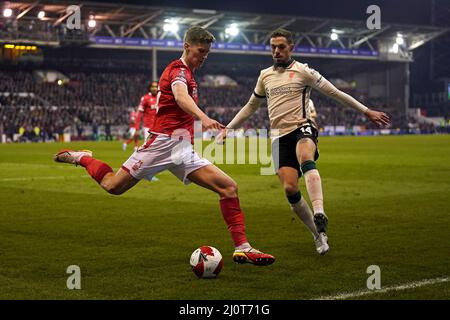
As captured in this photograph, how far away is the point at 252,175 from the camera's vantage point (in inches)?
771

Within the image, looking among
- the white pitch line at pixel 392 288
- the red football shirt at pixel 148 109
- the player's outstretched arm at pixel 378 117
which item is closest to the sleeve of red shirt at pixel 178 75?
the player's outstretched arm at pixel 378 117

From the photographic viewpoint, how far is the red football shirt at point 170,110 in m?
7.19

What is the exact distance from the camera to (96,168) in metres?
7.93

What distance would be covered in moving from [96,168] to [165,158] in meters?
1.02

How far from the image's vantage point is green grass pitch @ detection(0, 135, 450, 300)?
6184 millimetres

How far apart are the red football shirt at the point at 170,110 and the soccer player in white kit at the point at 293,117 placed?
0.98 meters

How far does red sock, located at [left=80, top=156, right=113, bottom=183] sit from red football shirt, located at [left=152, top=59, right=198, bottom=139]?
2.77ft

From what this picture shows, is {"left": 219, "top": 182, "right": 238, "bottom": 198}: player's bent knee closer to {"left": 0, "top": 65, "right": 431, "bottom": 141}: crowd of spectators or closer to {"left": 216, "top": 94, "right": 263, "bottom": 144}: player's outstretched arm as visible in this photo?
{"left": 216, "top": 94, "right": 263, "bottom": 144}: player's outstretched arm

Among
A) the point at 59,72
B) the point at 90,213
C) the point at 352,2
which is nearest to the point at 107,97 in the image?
Result: the point at 59,72

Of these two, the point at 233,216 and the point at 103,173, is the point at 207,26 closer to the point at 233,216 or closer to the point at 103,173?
the point at 103,173

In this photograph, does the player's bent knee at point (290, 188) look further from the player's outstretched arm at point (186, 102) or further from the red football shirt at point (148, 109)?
the red football shirt at point (148, 109)

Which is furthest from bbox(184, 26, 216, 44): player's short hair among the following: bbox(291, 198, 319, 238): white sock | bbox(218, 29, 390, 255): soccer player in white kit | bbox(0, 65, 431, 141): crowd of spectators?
bbox(0, 65, 431, 141): crowd of spectators

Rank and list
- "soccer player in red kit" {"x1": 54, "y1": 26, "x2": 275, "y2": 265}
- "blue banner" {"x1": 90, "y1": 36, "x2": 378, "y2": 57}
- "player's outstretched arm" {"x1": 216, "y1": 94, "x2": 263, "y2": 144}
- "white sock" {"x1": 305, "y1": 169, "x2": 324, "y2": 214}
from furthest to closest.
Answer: "blue banner" {"x1": 90, "y1": 36, "x2": 378, "y2": 57} → "player's outstretched arm" {"x1": 216, "y1": 94, "x2": 263, "y2": 144} → "white sock" {"x1": 305, "y1": 169, "x2": 324, "y2": 214} → "soccer player in red kit" {"x1": 54, "y1": 26, "x2": 275, "y2": 265}

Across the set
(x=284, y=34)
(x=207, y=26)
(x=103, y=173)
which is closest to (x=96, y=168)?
(x=103, y=173)
